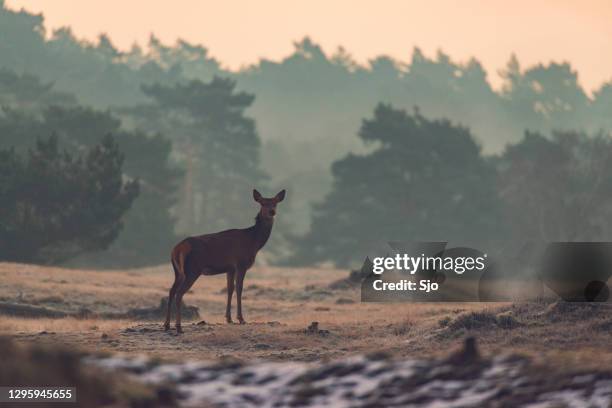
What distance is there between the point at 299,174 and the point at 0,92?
49.6m

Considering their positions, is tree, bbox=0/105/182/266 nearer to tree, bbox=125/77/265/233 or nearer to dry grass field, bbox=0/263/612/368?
tree, bbox=125/77/265/233

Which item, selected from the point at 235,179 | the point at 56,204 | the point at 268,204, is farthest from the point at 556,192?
the point at 268,204

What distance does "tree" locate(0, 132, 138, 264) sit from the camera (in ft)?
176

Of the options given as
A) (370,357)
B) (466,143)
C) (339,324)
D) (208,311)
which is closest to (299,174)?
(466,143)

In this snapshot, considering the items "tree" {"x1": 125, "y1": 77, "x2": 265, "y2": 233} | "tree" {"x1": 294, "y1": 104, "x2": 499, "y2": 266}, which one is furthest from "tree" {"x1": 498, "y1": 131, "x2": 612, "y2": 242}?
"tree" {"x1": 125, "y1": 77, "x2": 265, "y2": 233}

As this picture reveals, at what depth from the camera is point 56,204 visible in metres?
55.2

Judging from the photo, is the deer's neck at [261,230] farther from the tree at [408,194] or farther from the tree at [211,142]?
the tree at [211,142]

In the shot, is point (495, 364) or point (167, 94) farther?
point (167, 94)

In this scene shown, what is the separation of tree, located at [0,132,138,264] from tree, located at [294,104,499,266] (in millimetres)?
33451

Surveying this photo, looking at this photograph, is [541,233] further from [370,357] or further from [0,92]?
[370,357]

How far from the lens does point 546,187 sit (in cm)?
8888

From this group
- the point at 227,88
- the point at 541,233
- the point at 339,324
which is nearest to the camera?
the point at 339,324

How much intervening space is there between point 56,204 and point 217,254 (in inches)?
1265

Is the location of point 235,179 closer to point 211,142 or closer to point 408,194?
point 211,142
